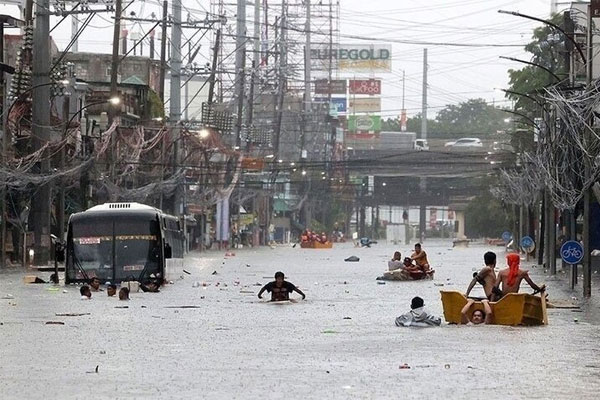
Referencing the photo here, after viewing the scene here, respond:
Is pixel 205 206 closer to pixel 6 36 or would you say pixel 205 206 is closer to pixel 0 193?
pixel 6 36

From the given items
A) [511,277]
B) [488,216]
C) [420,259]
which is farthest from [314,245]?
[511,277]

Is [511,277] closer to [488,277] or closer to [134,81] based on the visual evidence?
[488,277]

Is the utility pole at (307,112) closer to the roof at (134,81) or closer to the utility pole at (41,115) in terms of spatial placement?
the roof at (134,81)

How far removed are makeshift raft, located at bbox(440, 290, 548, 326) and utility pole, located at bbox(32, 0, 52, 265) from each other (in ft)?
111

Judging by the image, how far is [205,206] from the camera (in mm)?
120000

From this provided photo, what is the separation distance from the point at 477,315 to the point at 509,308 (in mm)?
606

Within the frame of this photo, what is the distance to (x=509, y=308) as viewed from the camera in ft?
103

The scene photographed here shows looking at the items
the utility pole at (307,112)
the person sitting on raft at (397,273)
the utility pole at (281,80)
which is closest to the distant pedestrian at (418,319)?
the person sitting on raft at (397,273)

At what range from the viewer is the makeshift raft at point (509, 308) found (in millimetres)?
31375

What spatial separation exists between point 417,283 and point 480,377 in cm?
3623

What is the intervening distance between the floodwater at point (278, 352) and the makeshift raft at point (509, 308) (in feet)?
1.93

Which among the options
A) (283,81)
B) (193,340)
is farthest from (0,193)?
(283,81)

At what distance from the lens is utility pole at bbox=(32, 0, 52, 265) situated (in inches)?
2517

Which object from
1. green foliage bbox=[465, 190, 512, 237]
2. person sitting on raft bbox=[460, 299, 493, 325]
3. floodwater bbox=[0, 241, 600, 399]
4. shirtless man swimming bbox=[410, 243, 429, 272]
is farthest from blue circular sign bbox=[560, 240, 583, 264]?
green foliage bbox=[465, 190, 512, 237]
